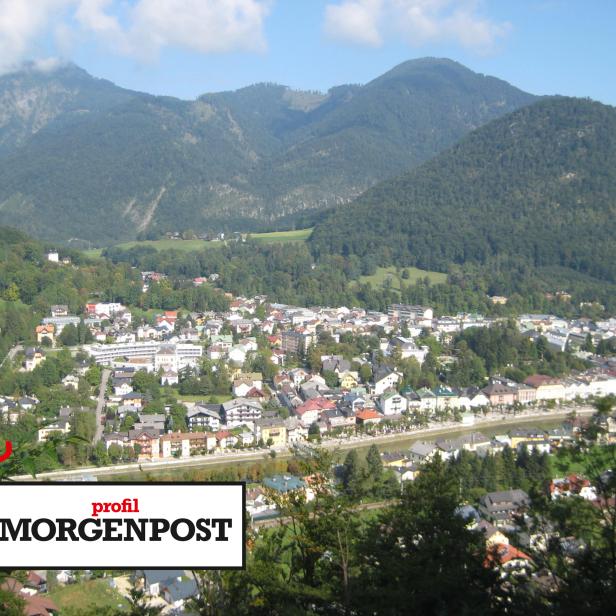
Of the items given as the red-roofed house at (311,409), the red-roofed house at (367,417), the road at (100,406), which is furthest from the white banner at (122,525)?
the red-roofed house at (367,417)

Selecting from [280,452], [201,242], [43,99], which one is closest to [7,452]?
[280,452]

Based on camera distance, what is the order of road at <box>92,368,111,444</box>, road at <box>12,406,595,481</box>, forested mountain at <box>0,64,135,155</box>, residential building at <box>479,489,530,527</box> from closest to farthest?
residential building at <box>479,489,530,527</box> → road at <box>12,406,595,481</box> → road at <box>92,368,111,444</box> → forested mountain at <box>0,64,135,155</box>

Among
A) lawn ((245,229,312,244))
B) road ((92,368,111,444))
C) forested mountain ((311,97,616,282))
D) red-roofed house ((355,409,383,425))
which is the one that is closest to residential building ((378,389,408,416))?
red-roofed house ((355,409,383,425))

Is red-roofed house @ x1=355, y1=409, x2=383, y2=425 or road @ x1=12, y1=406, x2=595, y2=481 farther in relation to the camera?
red-roofed house @ x1=355, y1=409, x2=383, y2=425

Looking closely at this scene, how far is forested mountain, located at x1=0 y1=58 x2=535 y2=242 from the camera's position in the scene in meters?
46.3

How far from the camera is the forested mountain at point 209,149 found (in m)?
46.3

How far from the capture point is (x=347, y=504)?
308 centimetres

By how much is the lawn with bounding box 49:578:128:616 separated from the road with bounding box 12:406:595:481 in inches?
90.1

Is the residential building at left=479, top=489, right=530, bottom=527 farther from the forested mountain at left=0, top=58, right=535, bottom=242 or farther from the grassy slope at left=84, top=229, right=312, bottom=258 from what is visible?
→ the forested mountain at left=0, top=58, right=535, bottom=242

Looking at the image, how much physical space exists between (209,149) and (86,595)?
177 ft

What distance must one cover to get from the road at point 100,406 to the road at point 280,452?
36.9 inches

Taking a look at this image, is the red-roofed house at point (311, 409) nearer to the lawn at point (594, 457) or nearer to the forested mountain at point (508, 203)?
the lawn at point (594, 457)

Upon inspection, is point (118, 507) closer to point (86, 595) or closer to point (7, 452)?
point (7, 452)

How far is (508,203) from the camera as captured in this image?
3378 centimetres
